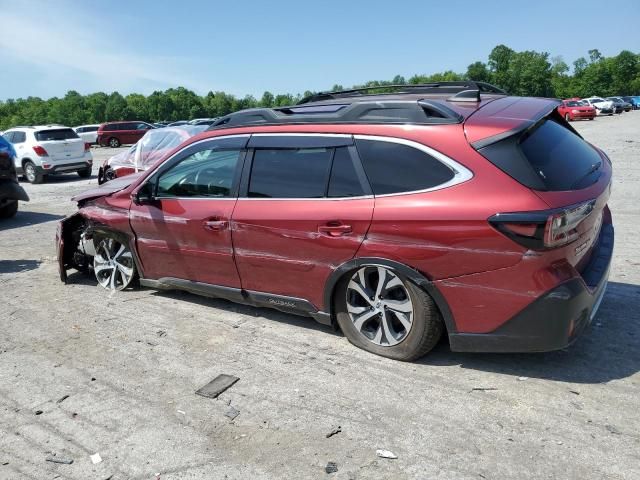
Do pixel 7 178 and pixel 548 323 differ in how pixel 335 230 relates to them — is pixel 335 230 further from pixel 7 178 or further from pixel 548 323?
pixel 7 178

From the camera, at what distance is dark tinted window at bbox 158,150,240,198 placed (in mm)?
4441

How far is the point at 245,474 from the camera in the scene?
2705 millimetres

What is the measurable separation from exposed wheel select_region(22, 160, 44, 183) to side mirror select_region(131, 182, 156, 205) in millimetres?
13967

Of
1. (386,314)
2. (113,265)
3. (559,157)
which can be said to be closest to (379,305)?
(386,314)

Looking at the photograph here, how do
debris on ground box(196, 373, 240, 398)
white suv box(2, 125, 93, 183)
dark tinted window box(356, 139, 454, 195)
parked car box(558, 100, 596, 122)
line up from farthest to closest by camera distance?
parked car box(558, 100, 596, 122)
white suv box(2, 125, 93, 183)
debris on ground box(196, 373, 240, 398)
dark tinted window box(356, 139, 454, 195)

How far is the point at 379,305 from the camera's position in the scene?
370 cm

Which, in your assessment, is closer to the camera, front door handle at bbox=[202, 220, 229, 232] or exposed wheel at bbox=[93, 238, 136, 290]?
front door handle at bbox=[202, 220, 229, 232]

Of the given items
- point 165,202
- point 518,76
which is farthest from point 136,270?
point 518,76

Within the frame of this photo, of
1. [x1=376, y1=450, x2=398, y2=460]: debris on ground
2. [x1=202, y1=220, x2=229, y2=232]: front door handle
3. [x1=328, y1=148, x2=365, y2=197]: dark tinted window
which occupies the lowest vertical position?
[x1=376, y1=450, x2=398, y2=460]: debris on ground

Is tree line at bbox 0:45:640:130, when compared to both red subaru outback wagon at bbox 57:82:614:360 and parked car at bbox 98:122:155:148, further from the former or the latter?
red subaru outback wagon at bbox 57:82:614:360

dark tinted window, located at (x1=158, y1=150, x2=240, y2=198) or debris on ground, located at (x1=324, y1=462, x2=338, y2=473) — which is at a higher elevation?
dark tinted window, located at (x1=158, y1=150, x2=240, y2=198)

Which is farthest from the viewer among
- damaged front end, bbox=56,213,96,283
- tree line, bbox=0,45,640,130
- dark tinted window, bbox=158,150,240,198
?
tree line, bbox=0,45,640,130

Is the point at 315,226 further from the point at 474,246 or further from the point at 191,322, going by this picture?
the point at 191,322

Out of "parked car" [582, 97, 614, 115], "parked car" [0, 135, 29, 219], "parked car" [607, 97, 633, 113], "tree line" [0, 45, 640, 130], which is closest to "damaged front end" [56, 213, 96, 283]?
"parked car" [0, 135, 29, 219]
